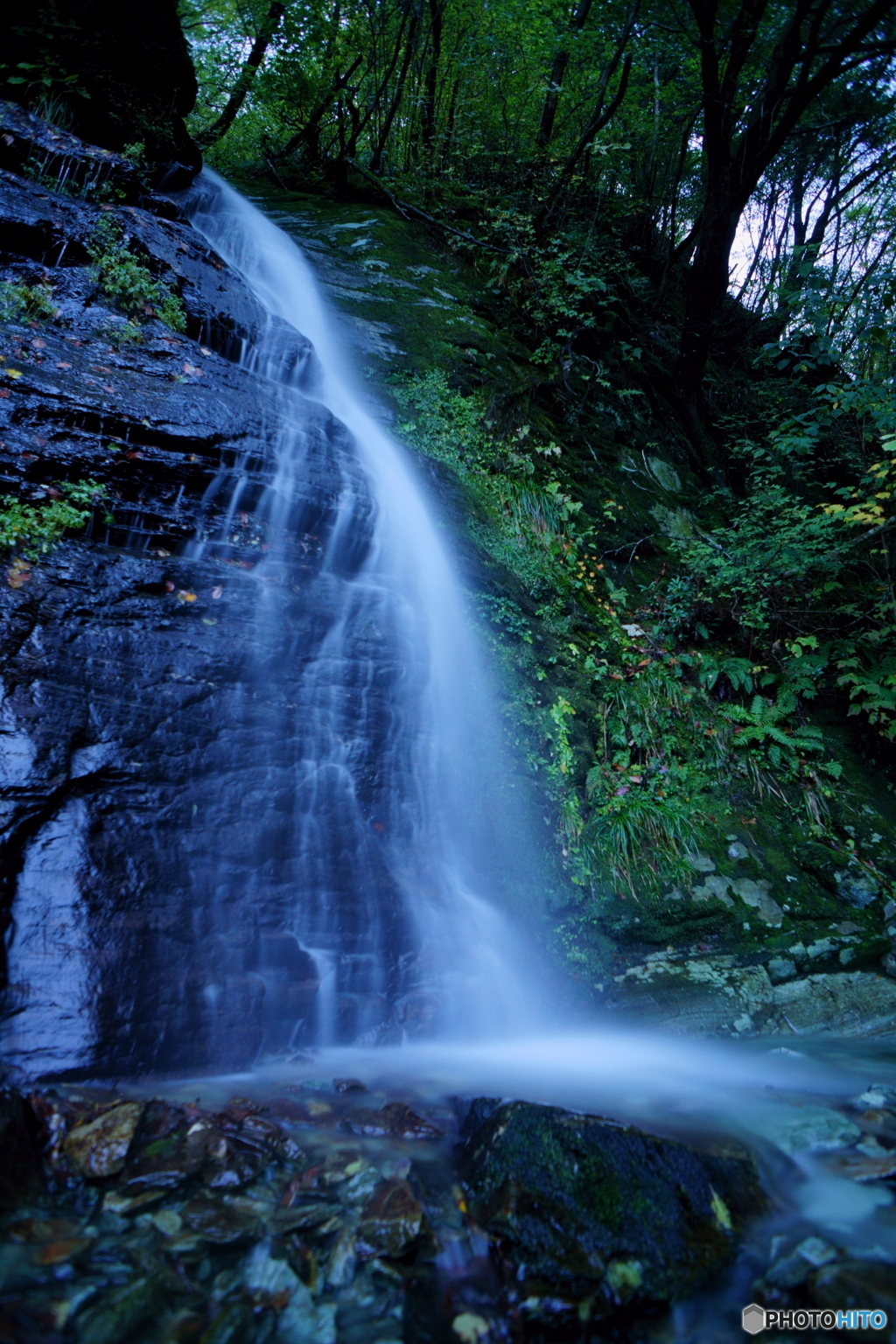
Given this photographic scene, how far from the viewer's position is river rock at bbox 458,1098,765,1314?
2154mm

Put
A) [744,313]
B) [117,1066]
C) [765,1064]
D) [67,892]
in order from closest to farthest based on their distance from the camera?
1. [117,1066]
2. [67,892]
3. [765,1064]
4. [744,313]

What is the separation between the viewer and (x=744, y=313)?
550 inches

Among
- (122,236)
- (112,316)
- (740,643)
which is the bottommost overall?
(740,643)

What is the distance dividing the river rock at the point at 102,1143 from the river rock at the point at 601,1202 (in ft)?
4.27

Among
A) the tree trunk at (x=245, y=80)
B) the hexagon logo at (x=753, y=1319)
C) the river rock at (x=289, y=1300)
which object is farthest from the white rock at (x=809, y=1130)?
the tree trunk at (x=245, y=80)

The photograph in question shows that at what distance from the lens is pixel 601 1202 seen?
2.34 metres

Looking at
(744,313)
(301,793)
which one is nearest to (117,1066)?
(301,793)

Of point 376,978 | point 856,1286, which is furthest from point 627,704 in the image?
point 856,1286

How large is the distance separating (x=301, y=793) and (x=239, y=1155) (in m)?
2.00

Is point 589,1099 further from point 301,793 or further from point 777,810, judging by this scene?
point 777,810

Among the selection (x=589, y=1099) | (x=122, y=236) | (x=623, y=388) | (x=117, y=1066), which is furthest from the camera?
(x=623, y=388)

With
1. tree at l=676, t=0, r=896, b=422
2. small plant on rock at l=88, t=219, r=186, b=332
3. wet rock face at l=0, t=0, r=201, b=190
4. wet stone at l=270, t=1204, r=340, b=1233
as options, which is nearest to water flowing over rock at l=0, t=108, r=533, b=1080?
small plant on rock at l=88, t=219, r=186, b=332

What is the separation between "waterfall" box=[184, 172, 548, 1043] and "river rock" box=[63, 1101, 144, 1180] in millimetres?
1058

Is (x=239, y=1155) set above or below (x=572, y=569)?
below
